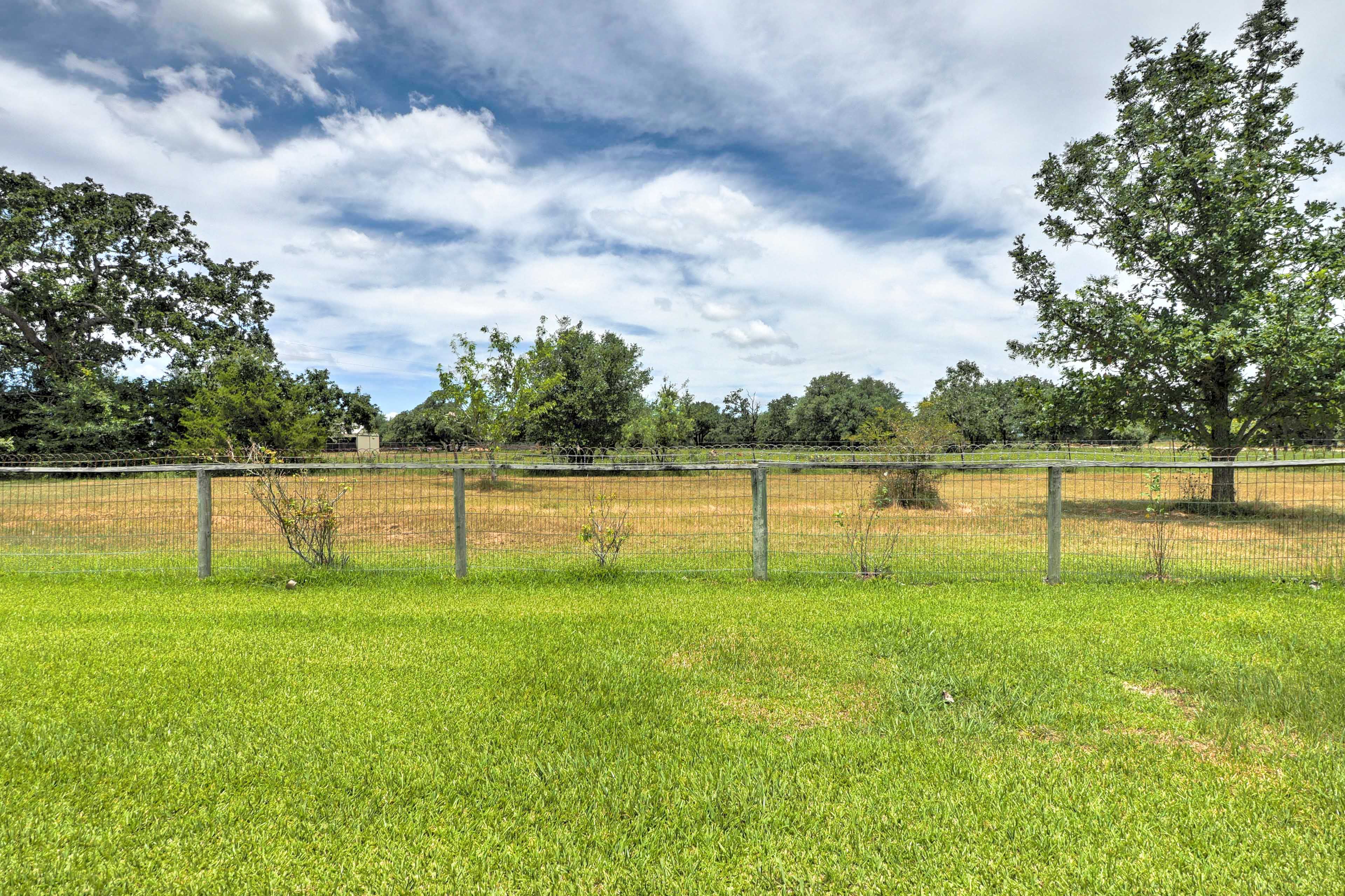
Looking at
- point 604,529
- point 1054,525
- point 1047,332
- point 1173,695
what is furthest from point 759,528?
point 1047,332

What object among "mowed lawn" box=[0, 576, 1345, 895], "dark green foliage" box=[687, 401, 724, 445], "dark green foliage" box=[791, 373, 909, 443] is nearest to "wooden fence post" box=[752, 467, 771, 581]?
"mowed lawn" box=[0, 576, 1345, 895]

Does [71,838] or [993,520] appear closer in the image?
[71,838]

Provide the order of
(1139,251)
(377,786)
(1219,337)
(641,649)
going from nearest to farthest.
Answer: (377,786) < (641,649) < (1219,337) < (1139,251)

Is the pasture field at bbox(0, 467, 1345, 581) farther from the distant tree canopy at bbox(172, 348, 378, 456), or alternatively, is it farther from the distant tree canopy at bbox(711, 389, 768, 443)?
the distant tree canopy at bbox(711, 389, 768, 443)

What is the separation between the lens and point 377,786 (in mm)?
2883

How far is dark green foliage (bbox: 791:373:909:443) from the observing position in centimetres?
7644

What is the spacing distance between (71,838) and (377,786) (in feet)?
3.68

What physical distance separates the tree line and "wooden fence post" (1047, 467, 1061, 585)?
22.4 ft

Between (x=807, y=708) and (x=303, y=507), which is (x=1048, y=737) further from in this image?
(x=303, y=507)

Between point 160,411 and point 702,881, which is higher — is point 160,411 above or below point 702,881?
above

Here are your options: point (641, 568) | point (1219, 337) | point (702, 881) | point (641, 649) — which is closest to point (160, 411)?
point (641, 568)

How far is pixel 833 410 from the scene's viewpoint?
258ft

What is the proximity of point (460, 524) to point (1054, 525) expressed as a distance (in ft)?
22.5

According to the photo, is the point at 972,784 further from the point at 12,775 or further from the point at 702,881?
the point at 12,775
